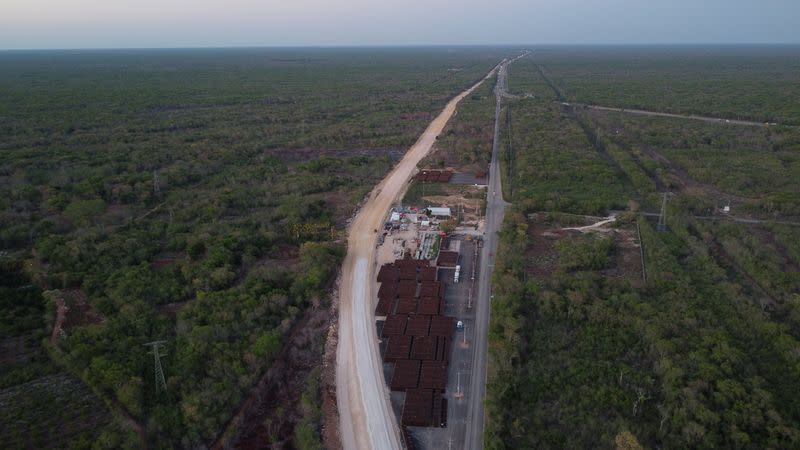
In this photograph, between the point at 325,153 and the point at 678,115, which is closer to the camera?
the point at 325,153

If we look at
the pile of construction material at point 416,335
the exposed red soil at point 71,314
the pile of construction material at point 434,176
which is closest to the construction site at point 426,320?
the pile of construction material at point 416,335

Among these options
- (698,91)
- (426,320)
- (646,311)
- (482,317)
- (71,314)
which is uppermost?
(698,91)

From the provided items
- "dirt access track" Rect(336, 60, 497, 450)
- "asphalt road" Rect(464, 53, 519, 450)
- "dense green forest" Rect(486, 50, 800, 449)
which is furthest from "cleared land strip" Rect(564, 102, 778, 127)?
"dirt access track" Rect(336, 60, 497, 450)

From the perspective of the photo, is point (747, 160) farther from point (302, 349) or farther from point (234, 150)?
point (234, 150)

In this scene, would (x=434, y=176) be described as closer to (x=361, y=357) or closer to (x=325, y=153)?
(x=325, y=153)

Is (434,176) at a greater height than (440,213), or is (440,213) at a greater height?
(434,176)

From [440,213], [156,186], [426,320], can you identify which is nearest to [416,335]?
[426,320]
